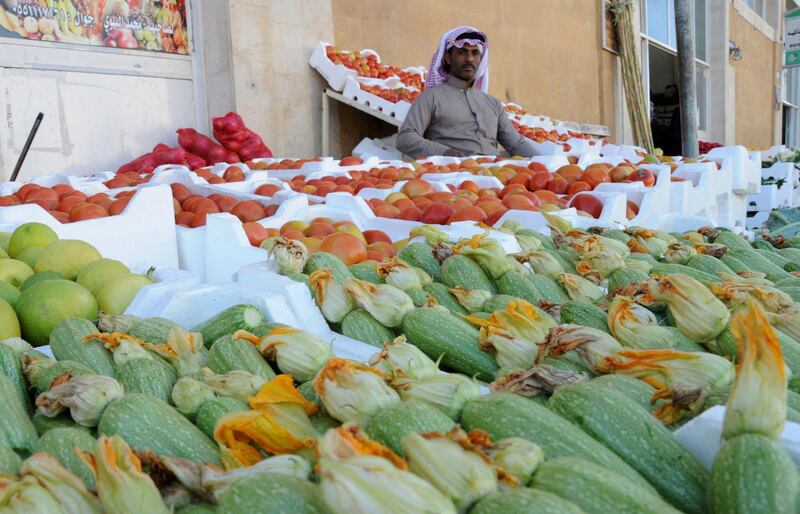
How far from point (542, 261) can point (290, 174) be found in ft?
10.0

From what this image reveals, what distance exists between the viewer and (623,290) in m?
1.77

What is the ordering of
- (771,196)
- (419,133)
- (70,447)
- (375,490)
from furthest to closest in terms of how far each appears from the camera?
(419,133), (771,196), (70,447), (375,490)

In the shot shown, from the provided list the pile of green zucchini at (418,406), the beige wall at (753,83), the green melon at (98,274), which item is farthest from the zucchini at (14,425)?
the beige wall at (753,83)

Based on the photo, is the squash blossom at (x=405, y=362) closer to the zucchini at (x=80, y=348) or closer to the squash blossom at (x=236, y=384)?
the squash blossom at (x=236, y=384)

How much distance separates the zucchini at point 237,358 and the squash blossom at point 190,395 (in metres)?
0.12

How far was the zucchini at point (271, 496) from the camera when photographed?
79 cm

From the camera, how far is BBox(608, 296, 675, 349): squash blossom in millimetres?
1379

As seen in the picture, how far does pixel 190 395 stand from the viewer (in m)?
1.20

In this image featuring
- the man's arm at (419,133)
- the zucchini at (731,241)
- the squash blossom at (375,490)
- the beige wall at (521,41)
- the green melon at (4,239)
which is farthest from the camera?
the beige wall at (521,41)

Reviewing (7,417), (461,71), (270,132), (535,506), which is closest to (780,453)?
(535,506)

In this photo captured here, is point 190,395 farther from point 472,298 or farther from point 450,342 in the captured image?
point 472,298

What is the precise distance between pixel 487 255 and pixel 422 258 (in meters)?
0.25

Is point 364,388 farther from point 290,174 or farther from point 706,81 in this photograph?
point 706,81

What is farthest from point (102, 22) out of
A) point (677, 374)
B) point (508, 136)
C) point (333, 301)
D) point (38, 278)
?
point (677, 374)
